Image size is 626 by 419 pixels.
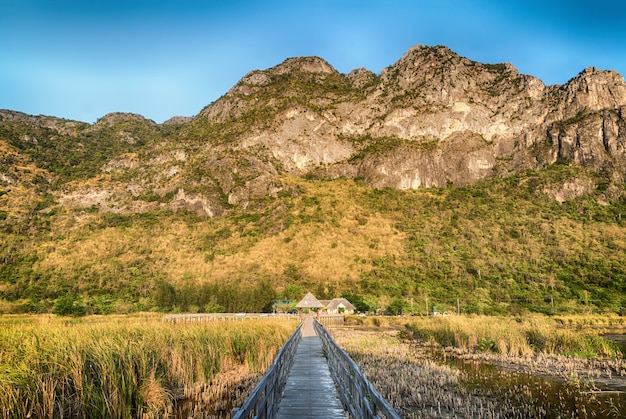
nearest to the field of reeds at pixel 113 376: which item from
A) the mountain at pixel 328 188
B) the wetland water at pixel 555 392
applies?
the wetland water at pixel 555 392

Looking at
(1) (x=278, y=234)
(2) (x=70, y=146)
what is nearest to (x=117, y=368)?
(1) (x=278, y=234)

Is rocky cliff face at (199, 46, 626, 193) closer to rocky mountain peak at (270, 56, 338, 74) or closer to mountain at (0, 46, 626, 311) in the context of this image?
mountain at (0, 46, 626, 311)

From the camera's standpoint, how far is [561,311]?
5097 centimetres

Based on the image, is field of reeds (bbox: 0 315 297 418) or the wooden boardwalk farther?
the wooden boardwalk

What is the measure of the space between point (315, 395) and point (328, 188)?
113705mm

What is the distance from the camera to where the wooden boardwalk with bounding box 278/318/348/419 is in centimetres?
693

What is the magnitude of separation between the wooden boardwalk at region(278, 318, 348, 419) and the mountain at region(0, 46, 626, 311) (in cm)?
4608

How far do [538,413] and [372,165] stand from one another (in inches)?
4839

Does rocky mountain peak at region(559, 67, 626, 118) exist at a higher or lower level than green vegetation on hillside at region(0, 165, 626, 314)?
higher

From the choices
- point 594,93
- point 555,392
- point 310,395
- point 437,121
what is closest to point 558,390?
point 555,392

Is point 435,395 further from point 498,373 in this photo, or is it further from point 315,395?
point 498,373

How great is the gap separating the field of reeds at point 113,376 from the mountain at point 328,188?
4668cm

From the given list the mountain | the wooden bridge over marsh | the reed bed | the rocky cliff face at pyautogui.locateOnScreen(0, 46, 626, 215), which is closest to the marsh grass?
the reed bed

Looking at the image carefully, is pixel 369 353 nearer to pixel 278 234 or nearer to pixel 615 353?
pixel 615 353
